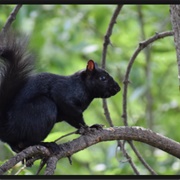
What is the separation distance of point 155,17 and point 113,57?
1.82 ft

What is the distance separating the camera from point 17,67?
2.91 m

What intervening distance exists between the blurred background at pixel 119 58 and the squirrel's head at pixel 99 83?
152cm

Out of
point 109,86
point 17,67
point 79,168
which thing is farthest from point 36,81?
point 79,168

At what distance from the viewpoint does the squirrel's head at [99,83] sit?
327 cm

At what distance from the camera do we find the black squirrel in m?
2.83

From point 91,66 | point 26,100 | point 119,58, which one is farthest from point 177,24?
point 119,58

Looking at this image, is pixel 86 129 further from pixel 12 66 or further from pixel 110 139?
pixel 12 66

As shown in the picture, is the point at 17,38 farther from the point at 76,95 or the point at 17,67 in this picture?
the point at 76,95

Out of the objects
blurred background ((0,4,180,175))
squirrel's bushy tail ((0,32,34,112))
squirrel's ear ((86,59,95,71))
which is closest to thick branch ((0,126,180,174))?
squirrel's bushy tail ((0,32,34,112))

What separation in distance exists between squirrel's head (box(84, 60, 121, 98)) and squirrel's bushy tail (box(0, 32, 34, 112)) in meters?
0.42

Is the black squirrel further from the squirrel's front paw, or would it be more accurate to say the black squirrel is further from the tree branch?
the tree branch

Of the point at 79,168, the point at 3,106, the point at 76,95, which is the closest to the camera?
the point at 3,106

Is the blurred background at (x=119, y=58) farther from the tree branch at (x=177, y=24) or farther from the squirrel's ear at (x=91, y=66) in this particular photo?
the tree branch at (x=177, y=24)

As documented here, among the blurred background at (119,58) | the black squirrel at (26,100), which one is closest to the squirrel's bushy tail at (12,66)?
the black squirrel at (26,100)
